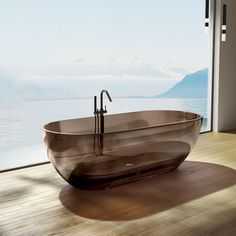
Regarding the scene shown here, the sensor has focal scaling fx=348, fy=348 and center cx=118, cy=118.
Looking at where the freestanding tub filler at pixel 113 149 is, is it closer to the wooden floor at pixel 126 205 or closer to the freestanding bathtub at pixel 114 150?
the freestanding bathtub at pixel 114 150

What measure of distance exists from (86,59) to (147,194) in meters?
2.40

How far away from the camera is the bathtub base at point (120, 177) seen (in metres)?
2.84

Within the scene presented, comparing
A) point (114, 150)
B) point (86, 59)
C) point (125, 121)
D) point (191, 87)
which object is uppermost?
point (86, 59)

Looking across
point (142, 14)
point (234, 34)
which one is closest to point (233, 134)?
point (234, 34)

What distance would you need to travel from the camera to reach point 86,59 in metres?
4.62

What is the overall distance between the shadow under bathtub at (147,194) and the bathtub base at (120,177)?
0.05 metres

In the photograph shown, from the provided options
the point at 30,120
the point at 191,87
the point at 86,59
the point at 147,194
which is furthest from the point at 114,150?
the point at 191,87

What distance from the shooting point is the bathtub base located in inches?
112

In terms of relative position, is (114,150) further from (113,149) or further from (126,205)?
(126,205)

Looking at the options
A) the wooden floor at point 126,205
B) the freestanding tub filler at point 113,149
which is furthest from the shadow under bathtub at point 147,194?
the freestanding tub filler at point 113,149

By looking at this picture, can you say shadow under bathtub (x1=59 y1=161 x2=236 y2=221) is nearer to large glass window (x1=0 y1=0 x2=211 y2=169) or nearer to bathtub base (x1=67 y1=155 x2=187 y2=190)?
bathtub base (x1=67 y1=155 x2=187 y2=190)

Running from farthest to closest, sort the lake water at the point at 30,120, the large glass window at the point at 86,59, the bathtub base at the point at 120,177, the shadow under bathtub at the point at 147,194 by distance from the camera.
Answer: the large glass window at the point at 86,59, the lake water at the point at 30,120, the bathtub base at the point at 120,177, the shadow under bathtub at the point at 147,194

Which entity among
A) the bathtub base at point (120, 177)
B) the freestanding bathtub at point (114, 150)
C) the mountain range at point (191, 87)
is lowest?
the bathtub base at point (120, 177)

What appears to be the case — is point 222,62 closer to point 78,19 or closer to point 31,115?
point 78,19
